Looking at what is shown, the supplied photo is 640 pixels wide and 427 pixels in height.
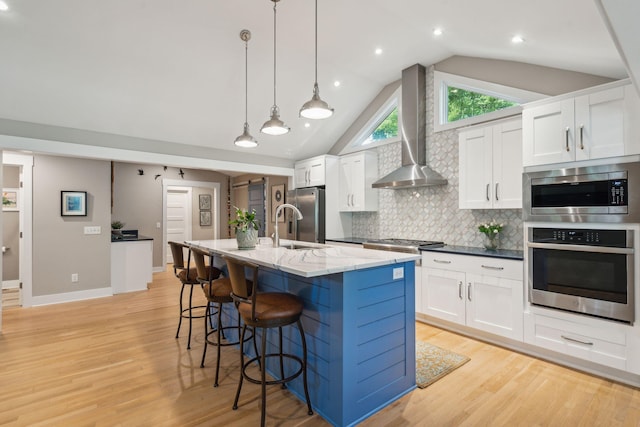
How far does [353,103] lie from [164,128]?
2935mm

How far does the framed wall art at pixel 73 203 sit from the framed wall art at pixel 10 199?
5.69ft

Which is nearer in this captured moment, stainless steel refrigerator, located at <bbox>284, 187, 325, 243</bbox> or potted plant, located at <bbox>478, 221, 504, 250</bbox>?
potted plant, located at <bbox>478, 221, 504, 250</bbox>

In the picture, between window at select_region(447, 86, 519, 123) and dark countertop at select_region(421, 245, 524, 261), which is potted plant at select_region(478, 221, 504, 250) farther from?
window at select_region(447, 86, 519, 123)

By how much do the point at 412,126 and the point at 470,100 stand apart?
2.53ft

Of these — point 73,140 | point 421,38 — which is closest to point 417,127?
point 421,38

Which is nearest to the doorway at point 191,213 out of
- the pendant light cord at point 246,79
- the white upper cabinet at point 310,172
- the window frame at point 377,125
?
the white upper cabinet at point 310,172

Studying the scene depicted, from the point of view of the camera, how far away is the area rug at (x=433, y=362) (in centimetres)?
255

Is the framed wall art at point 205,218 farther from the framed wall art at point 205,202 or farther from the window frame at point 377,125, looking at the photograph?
the window frame at point 377,125

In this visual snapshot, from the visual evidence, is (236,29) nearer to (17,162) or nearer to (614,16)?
(614,16)

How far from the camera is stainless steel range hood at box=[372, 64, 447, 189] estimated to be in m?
4.34

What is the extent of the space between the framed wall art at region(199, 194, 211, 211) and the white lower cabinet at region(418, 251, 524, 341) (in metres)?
→ 6.52

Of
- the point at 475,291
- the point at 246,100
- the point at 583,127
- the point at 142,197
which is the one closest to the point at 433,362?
the point at 475,291

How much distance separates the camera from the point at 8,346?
3.26m

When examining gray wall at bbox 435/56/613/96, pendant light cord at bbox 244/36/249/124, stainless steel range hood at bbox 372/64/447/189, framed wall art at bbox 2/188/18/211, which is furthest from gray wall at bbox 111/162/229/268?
gray wall at bbox 435/56/613/96
